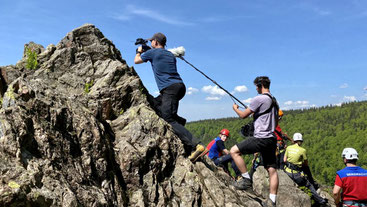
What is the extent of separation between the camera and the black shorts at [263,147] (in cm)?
792

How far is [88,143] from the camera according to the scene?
741 cm

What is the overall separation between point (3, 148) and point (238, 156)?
19.5ft

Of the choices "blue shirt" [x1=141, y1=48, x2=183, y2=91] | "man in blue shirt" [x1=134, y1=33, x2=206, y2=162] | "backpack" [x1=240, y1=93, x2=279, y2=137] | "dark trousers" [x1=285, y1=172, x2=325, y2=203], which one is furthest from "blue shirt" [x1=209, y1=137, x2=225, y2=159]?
"blue shirt" [x1=141, y1=48, x2=183, y2=91]

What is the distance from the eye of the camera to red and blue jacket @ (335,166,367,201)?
7258 millimetres

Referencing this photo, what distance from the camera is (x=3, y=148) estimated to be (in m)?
5.57

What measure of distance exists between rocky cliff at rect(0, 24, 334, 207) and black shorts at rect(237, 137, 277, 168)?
1588 mm

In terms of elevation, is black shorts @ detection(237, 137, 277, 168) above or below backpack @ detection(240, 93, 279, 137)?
below

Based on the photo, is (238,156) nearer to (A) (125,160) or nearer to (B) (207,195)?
(B) (207,195)

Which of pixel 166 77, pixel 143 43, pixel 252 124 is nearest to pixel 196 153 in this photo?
pixel 252 124

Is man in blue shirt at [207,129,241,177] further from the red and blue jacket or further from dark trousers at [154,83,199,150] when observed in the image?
the red and blue jacket

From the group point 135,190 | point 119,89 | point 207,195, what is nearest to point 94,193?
point 135,190

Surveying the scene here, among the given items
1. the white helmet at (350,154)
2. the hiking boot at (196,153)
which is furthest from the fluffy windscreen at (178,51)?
the white helmet at (350,154)

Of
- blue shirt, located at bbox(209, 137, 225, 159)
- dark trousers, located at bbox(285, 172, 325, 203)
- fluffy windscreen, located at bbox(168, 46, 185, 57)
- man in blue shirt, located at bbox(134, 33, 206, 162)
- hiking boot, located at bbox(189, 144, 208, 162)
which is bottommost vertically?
dark trousers, located at bbox(285, 172, 325, 203)

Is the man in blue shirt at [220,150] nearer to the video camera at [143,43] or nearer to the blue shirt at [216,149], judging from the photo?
the blue shirt at [216,149]
